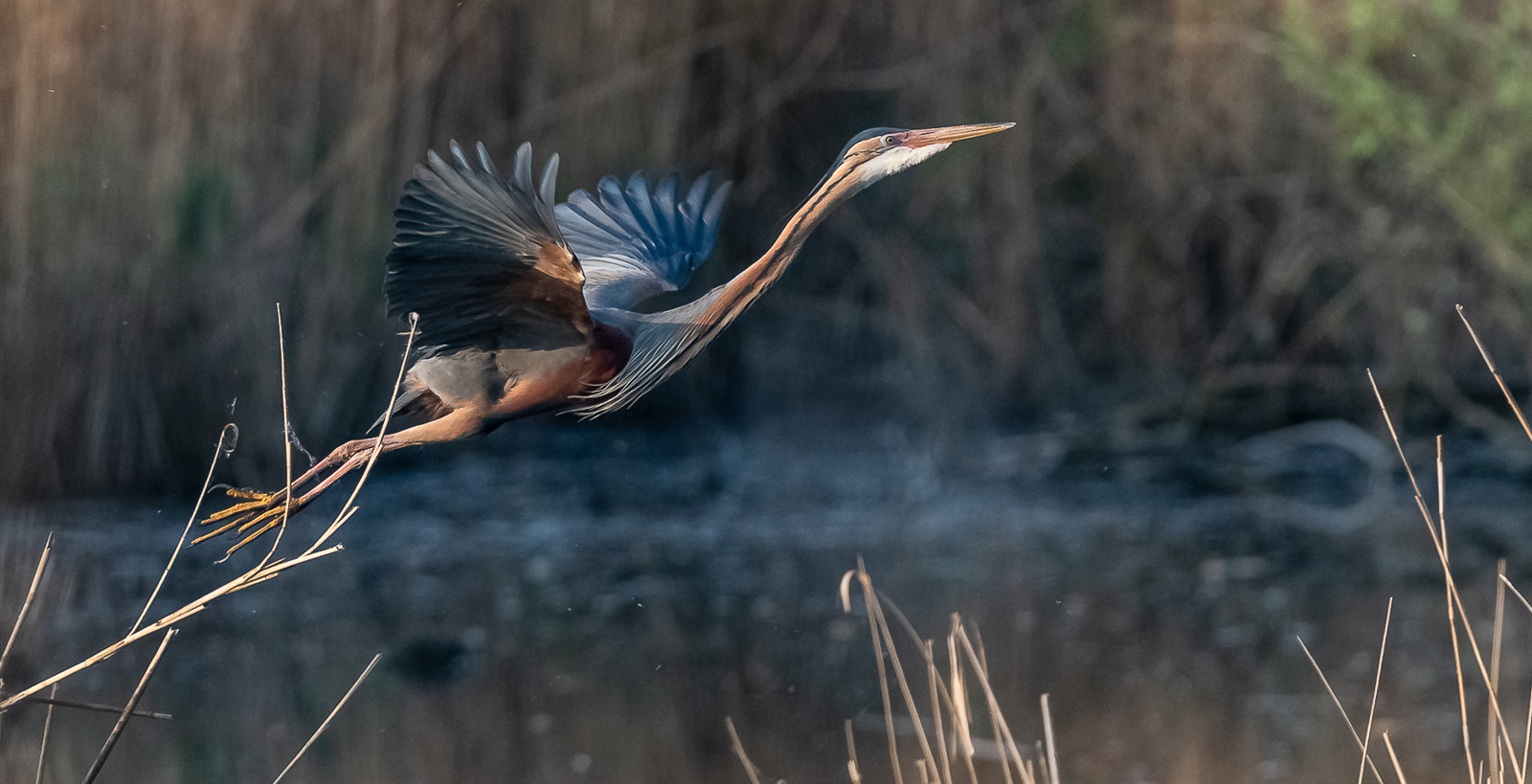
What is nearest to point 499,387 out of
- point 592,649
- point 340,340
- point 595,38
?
point 592,649

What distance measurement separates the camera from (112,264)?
7.26 metres

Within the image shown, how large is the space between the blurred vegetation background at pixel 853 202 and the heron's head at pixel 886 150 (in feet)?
16.4

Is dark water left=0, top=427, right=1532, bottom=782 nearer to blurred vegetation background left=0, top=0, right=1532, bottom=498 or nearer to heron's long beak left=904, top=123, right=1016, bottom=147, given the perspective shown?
blurred vegetation background left=0, top=0, right=1532, bottom=498

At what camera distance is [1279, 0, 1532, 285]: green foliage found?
7398 mm

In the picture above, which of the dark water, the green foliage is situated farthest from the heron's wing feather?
the green foliage

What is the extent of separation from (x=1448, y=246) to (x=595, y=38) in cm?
477

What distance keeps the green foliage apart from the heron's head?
4.98 meters

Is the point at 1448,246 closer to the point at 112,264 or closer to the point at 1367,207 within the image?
the point at 1367,207

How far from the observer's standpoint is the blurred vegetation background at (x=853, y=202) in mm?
7195

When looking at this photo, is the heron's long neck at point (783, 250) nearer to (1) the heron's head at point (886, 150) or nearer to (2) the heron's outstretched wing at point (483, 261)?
(1) the heron's head at point (886, 150)

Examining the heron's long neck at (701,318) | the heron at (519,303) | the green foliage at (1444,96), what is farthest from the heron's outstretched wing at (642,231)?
the green foliage at (1444,96)

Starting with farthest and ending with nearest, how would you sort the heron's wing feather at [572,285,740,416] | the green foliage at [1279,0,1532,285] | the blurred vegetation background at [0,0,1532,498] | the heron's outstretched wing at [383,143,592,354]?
the green foliage at [1279,0,1532,285] < the blurred vegetation background at [0,0,1532,498] < the heron's wing feather at [572,285,740,416] < the heron's outstretched wing at [383,143,592,354]

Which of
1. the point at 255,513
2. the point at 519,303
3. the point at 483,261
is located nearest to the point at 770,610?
the point at 519,303

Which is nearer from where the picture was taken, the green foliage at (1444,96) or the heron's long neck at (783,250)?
the heron's long neck at (783,250)
